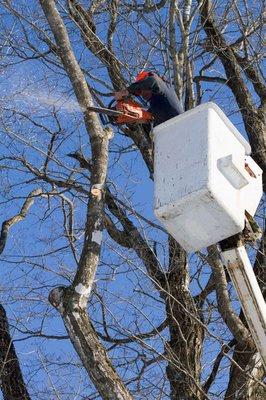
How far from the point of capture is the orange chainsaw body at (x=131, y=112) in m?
5.63

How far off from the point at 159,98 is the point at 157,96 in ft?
0.05

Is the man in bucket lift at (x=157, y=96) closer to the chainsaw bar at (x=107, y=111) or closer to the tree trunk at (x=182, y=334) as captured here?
the chainsaw bar at (x=107, y=111)

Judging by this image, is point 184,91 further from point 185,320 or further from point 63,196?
point 185,320

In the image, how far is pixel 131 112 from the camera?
5637 millimetres

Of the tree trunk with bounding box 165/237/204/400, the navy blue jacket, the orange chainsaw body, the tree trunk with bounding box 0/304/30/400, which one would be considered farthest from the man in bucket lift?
the tree trunk with bounding box 0/304/30/400

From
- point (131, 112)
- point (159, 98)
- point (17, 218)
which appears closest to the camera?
point (159, 98)

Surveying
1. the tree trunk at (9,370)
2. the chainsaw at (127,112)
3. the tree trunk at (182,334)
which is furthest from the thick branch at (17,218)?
the chainsaw at (127,112)

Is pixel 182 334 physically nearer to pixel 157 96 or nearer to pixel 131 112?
pixel 131 112

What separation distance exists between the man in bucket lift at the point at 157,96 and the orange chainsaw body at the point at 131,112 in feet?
0.35

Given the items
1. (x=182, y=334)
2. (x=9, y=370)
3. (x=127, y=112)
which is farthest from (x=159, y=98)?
(x=9, y=370)

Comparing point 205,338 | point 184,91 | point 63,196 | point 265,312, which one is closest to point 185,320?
point 205,338

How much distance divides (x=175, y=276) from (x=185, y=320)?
39 cm

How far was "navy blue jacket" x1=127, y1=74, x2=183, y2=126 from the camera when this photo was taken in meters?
5.41

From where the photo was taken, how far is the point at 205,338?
22.2 feet
